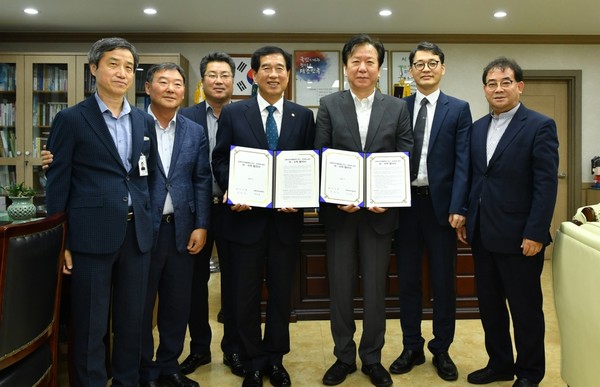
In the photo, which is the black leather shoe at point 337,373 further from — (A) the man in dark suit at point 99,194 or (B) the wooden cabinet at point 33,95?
(B) the wooden cabinet at point 33,95

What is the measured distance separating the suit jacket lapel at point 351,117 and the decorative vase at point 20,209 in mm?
1802

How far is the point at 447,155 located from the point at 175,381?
170cm

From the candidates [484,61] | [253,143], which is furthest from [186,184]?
[484,61]

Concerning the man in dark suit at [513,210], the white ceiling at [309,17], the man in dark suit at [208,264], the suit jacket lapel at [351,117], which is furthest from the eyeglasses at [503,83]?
the white ceiling at [309,17]

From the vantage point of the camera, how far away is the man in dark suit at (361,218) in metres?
2.22

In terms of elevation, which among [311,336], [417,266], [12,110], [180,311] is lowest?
[311,336]

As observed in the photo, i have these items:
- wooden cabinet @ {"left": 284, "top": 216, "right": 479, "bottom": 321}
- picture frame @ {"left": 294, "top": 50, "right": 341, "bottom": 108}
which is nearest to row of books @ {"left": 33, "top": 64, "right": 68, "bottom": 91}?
A: picture frame @ {"left": 294, "top": 50, "right": 341, "bottom": 108}

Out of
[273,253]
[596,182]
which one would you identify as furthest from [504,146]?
[596,182]

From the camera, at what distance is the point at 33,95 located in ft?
17.4

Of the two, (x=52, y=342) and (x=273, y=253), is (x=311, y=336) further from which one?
(x=52, y=342)

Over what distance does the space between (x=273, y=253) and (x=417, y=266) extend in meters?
0.77

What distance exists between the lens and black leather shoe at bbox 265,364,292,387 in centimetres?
224

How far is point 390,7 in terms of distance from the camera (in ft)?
15.2

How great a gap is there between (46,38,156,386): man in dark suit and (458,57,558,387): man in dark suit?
5.01 ft
